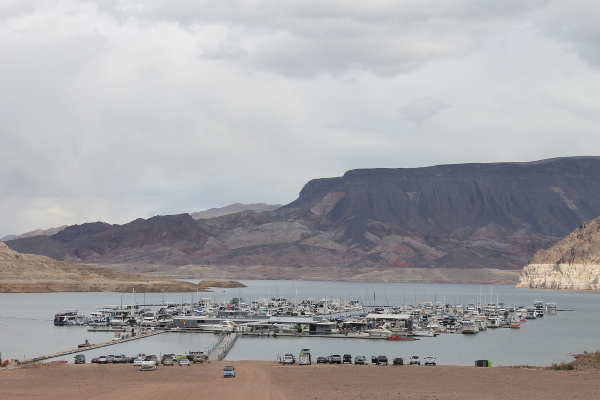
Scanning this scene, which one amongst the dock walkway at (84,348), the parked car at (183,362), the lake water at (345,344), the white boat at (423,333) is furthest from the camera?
the white boat at (423,333)

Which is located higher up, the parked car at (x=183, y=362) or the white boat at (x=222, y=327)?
the white boat at (x=222, y=327)

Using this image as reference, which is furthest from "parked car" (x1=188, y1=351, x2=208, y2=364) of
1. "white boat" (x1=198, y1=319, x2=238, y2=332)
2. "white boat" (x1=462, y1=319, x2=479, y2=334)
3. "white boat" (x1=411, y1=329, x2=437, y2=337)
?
"white boat" (x1=462, y1=319, x2=479, y2=334)

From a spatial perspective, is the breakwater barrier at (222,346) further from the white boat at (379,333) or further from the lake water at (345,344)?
the white boat at (379,333)

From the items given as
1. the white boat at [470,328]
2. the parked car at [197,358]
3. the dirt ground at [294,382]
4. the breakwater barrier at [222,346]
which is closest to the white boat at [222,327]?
the breakwater barrier at [222,346]

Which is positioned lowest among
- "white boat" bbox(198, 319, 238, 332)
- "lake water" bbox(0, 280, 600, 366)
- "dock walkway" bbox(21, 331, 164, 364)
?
"lake water" bbox(0, 280, 600, 366)

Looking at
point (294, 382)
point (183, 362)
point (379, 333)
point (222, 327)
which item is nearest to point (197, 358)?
point (183, 362)

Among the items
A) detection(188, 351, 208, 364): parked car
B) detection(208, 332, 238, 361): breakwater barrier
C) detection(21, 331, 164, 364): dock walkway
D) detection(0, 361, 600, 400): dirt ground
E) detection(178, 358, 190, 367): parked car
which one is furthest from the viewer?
detection(208, 332, 238, 361): breakwater barrier

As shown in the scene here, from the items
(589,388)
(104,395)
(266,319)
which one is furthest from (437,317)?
(104,395)

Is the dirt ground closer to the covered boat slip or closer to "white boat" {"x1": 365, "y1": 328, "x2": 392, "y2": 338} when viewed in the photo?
"white boat" {"x1": 365, "y1": 328, "x2": 392, "y2": 338}

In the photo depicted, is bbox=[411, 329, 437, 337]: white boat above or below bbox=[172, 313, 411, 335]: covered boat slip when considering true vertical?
below

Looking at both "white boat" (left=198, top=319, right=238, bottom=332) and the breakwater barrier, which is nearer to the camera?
the breakwater barrier
